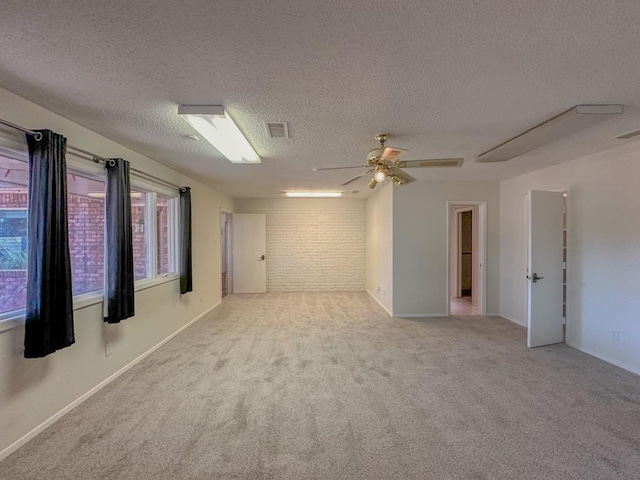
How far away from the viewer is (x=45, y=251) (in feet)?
7.07

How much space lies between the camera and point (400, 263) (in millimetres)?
5379

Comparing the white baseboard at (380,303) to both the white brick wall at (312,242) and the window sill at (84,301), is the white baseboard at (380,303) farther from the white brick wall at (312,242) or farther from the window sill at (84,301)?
the window sill at (84,301)

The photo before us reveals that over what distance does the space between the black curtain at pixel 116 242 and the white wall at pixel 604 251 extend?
5034mm

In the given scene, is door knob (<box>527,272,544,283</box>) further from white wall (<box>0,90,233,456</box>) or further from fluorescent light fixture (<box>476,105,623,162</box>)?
white wall (<box>0,90,233,456</box>)

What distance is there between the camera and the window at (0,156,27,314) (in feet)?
7.12

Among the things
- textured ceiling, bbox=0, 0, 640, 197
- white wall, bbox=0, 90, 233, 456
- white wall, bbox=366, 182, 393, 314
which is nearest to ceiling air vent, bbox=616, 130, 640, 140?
textured ceiling, bbox=0, 0, 640, 197

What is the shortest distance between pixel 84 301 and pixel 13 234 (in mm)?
764

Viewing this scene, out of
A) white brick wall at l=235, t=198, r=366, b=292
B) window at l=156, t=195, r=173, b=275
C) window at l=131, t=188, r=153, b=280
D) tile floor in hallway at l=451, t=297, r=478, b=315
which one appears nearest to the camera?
window at l=131, t=188, r=153, b=280

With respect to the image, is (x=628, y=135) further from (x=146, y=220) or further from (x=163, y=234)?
(x=163, y=234)

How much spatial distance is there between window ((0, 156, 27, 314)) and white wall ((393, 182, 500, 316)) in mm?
4597

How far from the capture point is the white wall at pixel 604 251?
3.26m

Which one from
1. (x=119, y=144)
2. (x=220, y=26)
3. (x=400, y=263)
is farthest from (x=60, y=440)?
(x=400, y=263)

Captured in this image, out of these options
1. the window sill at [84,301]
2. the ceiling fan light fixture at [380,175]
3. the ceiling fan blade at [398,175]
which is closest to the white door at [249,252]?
the window sill at [84,301]

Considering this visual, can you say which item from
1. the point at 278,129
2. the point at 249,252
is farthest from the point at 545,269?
the point at 249,252
